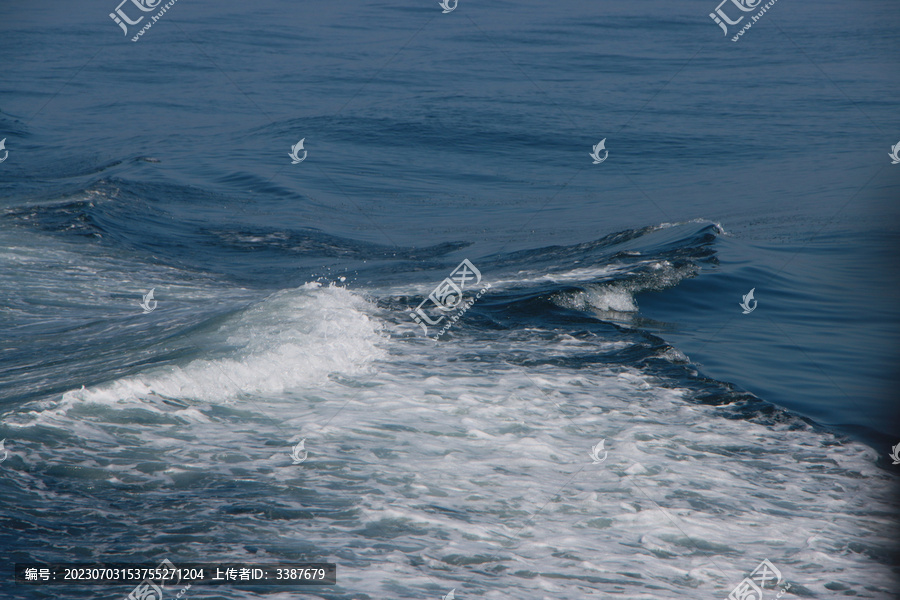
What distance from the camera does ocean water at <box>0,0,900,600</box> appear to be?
4.70 meters

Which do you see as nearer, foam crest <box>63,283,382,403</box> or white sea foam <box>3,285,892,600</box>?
white sea foam <box>3,285,892,600</box>

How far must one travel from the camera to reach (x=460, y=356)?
7695mm

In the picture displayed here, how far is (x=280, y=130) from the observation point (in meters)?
21.6

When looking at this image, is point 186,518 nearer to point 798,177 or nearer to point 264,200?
point 264,200

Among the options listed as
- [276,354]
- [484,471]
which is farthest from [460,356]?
[484,471]

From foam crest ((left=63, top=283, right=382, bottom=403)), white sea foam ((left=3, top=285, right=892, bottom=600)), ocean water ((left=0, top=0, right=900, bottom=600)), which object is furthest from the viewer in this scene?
foam crest ((left=63, top=283, right=382, bottom=403))

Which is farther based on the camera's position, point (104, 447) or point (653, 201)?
point (653, 201)

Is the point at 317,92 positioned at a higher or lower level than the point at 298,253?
higher

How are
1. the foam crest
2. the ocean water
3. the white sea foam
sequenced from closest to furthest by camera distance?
the white sea foam, the ocean water, the foam crest

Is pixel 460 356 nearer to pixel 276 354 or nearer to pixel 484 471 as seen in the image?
pixel 276 354

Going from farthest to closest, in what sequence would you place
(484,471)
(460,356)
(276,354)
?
(460,356), (276,354), (484,471)

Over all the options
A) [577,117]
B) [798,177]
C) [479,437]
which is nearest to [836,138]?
[798,177]

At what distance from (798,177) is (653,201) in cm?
352

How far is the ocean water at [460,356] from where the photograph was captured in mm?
4695
